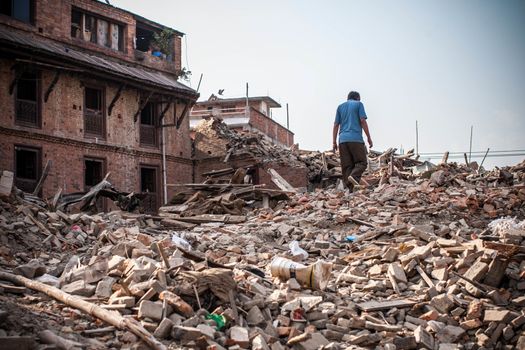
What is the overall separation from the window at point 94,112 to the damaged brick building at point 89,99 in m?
0.04

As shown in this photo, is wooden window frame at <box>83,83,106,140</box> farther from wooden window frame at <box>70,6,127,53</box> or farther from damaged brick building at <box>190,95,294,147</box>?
damaged brick building at <box>190,95,294,147</box>

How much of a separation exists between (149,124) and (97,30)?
459 cm

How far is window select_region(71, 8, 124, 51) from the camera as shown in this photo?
23420mm

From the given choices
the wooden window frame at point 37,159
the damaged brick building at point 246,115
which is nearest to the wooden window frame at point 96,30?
the wooden window frame at point 37,159

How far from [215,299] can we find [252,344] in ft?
2.86

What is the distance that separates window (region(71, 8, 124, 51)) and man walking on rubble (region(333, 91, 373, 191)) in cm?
1437

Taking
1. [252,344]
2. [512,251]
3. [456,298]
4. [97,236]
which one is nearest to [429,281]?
[456,298]

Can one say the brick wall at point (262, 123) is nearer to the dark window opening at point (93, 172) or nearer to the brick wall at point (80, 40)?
the brick wall at point (80, 40)

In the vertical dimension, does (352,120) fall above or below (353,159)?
above

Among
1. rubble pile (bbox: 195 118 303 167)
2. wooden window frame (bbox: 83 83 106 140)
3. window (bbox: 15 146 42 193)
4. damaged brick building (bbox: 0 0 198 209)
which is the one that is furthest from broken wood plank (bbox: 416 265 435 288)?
wooden window frame (bbox: 83 83 106 140)

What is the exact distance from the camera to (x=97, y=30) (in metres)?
24.2

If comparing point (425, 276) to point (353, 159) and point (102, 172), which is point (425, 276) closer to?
point (353, 159)

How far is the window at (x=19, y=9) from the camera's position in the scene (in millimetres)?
20688

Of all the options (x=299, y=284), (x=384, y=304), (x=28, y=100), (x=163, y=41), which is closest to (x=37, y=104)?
(x=28, y=100)
